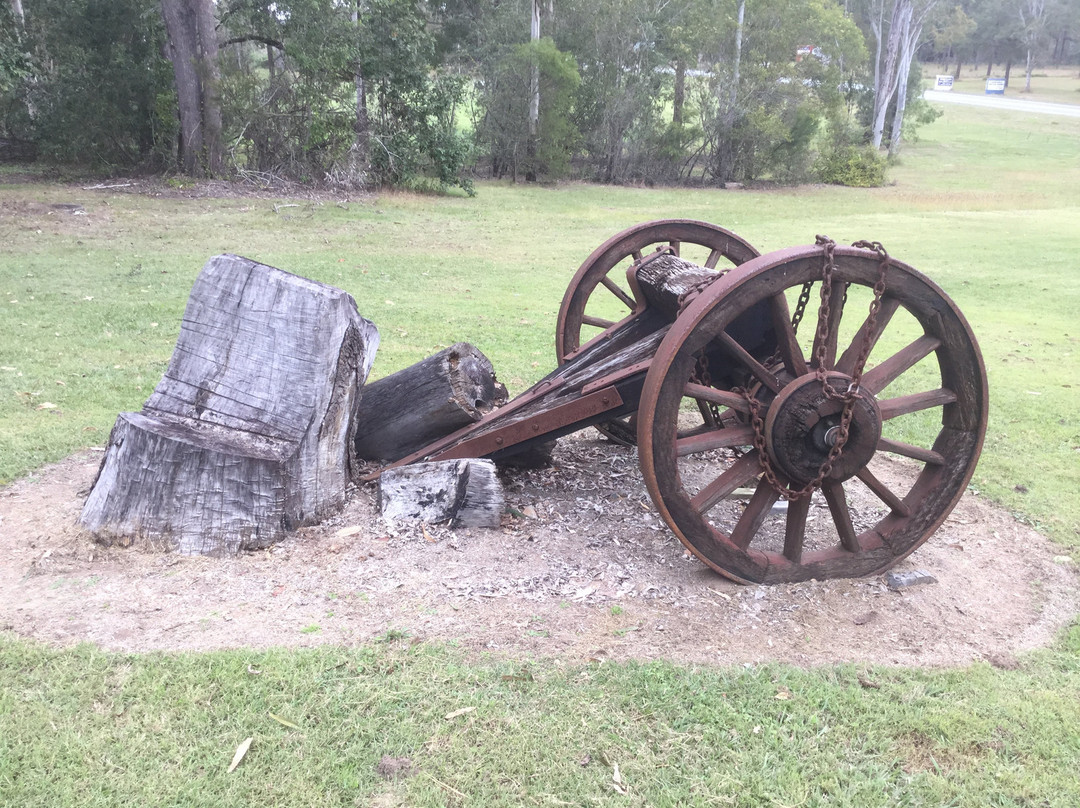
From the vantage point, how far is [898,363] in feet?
13.2

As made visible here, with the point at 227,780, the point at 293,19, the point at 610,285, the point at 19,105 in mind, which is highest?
the point at 293,19

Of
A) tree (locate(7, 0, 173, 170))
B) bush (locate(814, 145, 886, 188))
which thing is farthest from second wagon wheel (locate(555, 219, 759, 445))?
bush (locate(814, 145, 886, 188))

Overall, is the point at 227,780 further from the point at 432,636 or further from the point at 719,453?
the point at 719,453

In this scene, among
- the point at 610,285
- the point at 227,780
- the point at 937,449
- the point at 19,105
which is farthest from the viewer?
the point at 19,105

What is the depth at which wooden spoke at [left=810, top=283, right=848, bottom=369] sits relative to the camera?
145 inches

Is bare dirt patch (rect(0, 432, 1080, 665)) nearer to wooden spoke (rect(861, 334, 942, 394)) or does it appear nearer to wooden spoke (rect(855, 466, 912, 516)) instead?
wooden spoke (rect(855, 466, 912, 516))

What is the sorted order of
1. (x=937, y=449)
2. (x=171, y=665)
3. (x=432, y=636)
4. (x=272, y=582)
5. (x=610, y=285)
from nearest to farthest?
(x=171, y=665)
(x=432, y=636)
(x=272, y=582)
(x=937, y=449)
(x=610, y=285)

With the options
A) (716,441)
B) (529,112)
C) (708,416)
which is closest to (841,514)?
(716,441)

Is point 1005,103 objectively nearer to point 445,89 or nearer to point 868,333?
point 445,89

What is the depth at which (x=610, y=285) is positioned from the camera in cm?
579

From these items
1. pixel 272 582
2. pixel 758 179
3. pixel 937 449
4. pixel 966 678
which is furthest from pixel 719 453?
pixel 758 179

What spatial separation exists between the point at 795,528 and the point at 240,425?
269 cm

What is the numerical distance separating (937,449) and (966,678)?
1200mm

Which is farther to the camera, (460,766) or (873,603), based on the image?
(873,603)
